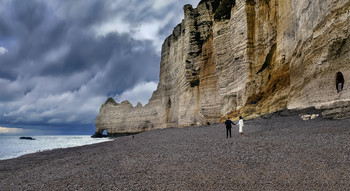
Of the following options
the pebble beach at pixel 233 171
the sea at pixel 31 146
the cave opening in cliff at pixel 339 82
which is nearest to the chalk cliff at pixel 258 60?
the cave opening in cliff at pixel 339 82

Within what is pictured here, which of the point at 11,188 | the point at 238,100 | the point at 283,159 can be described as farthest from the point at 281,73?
the point at 11,188

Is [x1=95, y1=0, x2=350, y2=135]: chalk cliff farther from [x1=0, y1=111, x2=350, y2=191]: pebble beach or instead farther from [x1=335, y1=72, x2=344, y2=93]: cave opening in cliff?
[x1=0, y1=111, x2=350, y2=191]: pebble beach

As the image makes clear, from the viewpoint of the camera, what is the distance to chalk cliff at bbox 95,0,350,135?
12234mm

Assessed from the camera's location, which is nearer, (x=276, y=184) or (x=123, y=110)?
(x=276, y=184)

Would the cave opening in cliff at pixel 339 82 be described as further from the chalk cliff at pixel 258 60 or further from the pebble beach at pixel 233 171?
the pebble beach at pixel 233 171

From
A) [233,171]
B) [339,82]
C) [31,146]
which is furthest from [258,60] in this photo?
[31,146]

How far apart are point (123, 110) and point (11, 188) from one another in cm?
5122

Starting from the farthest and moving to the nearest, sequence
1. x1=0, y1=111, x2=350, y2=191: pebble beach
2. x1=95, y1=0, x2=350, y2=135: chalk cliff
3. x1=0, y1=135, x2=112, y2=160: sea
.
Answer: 1. x1=0, y1=135, x2=112, y2=160: sea
2. x1=95, y1=0, x2=350, y2=135: chalk cliff
3. x1=0, y1=111, x2=350, y2=191: pebble beach

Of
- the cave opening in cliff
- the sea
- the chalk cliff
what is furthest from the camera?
the sea

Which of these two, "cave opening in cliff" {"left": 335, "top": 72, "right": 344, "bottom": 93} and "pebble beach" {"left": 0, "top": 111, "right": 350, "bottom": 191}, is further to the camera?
"cave opening in cliff" {"left": 335, "top": 72, "right": 344, "bottom": 93}

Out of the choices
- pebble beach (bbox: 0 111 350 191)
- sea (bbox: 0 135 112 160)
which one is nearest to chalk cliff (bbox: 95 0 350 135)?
pebble beach (bbox: 0 111 350 191)

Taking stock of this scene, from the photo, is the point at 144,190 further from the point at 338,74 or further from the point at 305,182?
the point at 338,74

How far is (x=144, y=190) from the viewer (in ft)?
16.3

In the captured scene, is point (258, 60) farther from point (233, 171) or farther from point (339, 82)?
point (233, 171)
